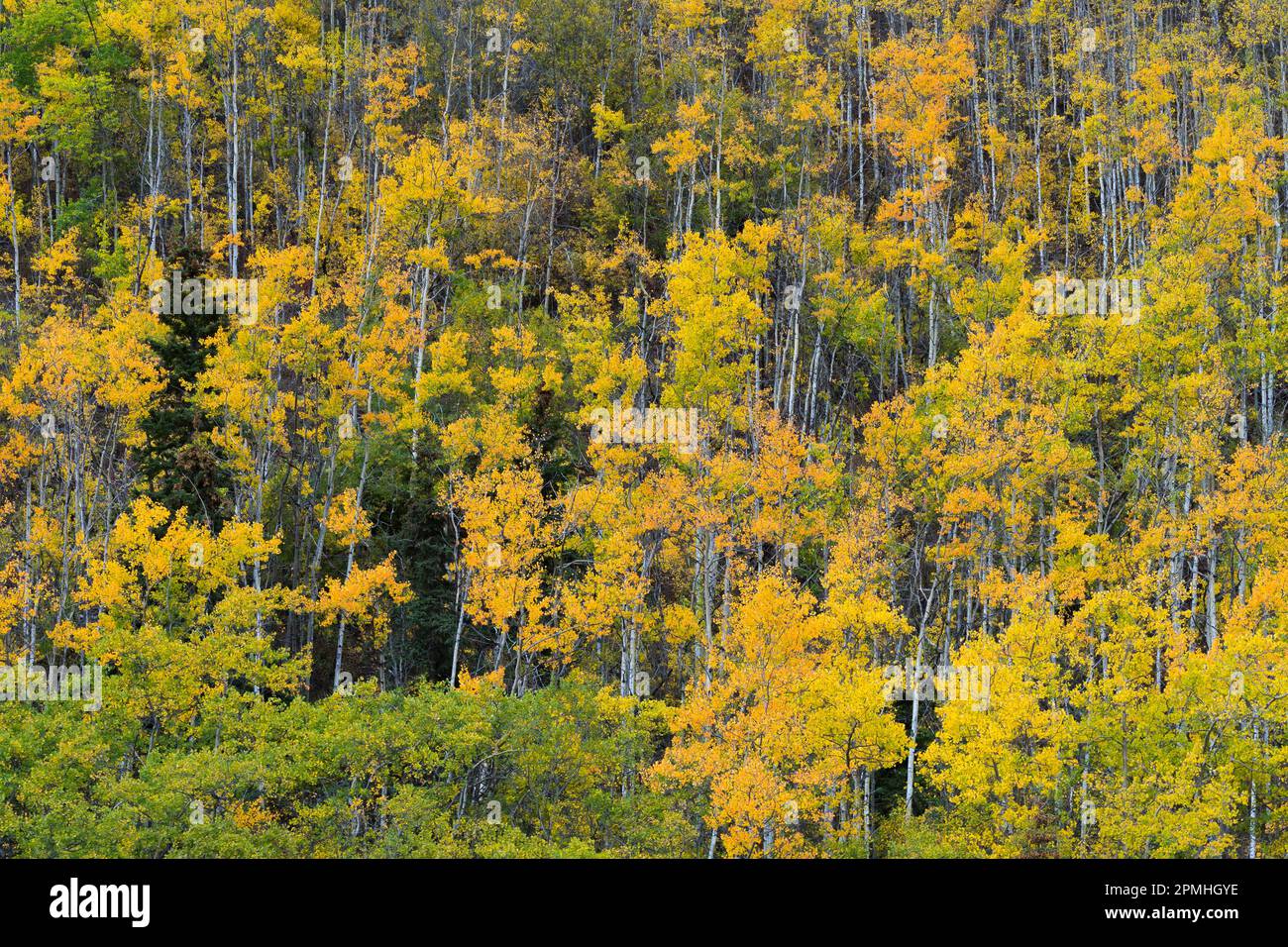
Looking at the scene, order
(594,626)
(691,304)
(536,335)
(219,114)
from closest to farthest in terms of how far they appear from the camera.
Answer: (594,626) < (691,304) < (536,335) < (219,114)

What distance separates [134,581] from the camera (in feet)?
98.6

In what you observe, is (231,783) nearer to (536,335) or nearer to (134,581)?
(134,581)

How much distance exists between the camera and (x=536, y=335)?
41.6 metres

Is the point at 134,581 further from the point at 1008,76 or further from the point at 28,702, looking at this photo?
the point at 1008,76

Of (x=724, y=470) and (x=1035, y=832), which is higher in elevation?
(x=724, y=470)

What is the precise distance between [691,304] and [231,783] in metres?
19.0

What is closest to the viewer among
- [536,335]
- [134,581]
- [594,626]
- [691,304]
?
[134,581]

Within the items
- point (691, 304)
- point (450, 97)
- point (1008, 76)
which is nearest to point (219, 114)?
point (450, 97)

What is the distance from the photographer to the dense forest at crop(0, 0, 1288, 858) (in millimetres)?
26641

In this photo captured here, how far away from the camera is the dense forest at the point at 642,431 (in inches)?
1049

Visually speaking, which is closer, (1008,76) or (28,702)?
(28,702)

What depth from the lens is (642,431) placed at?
121ft

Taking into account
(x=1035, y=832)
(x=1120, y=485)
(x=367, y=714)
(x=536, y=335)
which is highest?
(x=536, y=335)

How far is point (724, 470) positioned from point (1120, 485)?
979 centimetres
